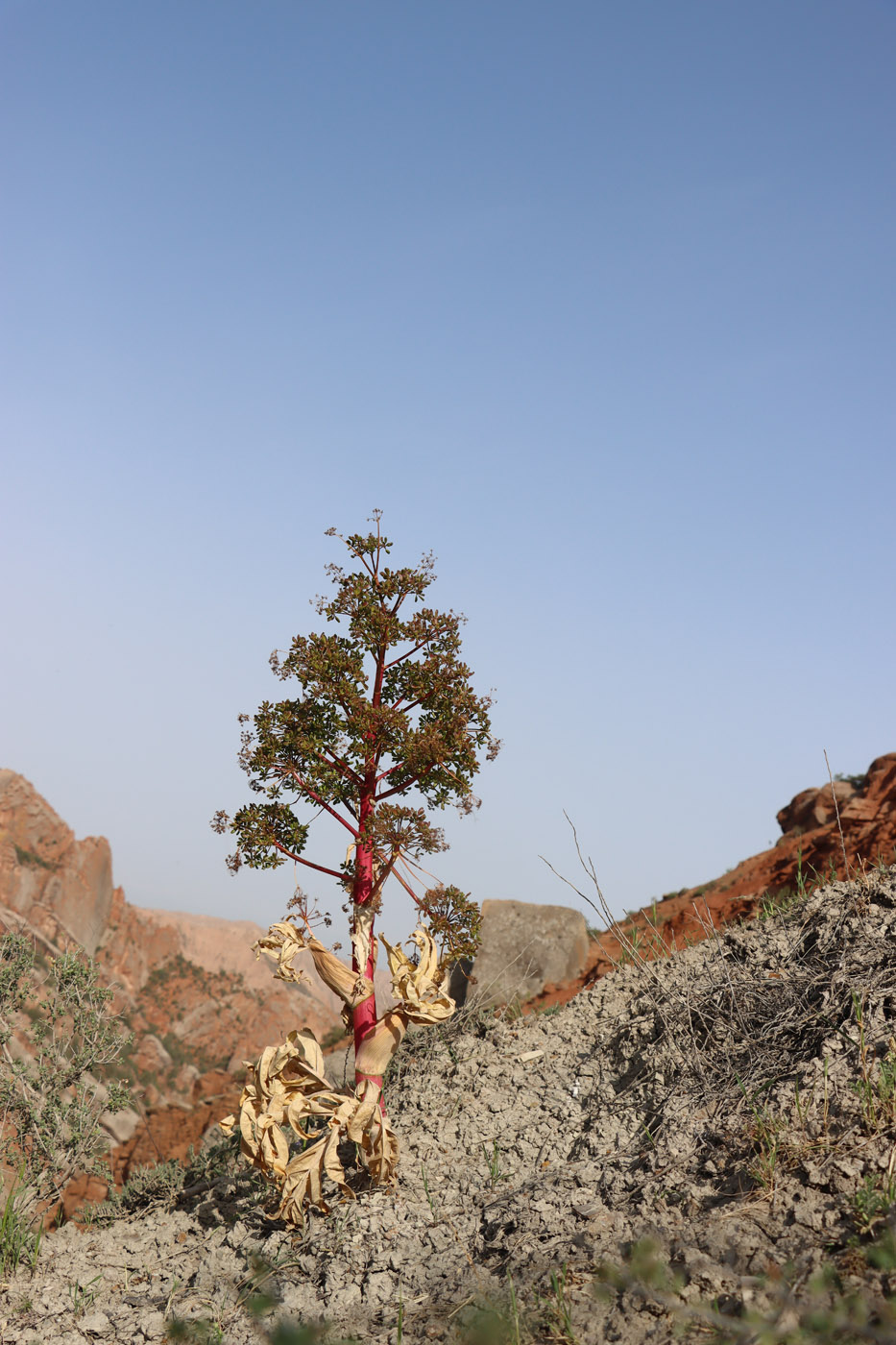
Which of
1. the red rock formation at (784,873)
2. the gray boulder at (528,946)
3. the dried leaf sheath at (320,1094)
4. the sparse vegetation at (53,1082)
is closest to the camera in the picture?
the dried leaf sheath at (320,1094)

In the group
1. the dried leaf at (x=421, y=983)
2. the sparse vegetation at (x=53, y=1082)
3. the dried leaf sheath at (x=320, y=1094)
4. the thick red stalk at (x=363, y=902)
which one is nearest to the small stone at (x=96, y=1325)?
the dried leaf sheath at (x=320, y=1094)

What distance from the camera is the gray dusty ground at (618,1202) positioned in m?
3.43

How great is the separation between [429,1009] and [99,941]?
40.3 m

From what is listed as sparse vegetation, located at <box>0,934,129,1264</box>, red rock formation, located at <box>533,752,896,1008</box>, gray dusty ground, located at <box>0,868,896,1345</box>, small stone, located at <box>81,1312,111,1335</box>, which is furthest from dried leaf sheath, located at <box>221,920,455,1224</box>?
sparse vegetation, located at <box>0,934,129,1264</box>

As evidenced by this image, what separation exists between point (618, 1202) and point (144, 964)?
43.4 metres

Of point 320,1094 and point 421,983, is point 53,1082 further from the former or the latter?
point 421,983

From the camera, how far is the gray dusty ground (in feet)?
11.3

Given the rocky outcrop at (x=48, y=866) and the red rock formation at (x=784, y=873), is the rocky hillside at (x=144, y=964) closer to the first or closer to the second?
the rocky outcrop at (x=48, y=866)

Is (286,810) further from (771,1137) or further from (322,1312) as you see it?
(771,1137)

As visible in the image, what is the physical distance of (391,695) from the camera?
6375mm

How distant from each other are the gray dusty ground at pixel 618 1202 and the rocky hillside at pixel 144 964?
3215cm

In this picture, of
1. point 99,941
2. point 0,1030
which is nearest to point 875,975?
point 0,1030

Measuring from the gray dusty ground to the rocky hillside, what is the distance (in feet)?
105

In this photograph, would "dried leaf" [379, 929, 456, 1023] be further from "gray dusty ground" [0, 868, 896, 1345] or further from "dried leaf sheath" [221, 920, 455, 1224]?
"gray dusty ground" [0, 868, 896, 1345]
